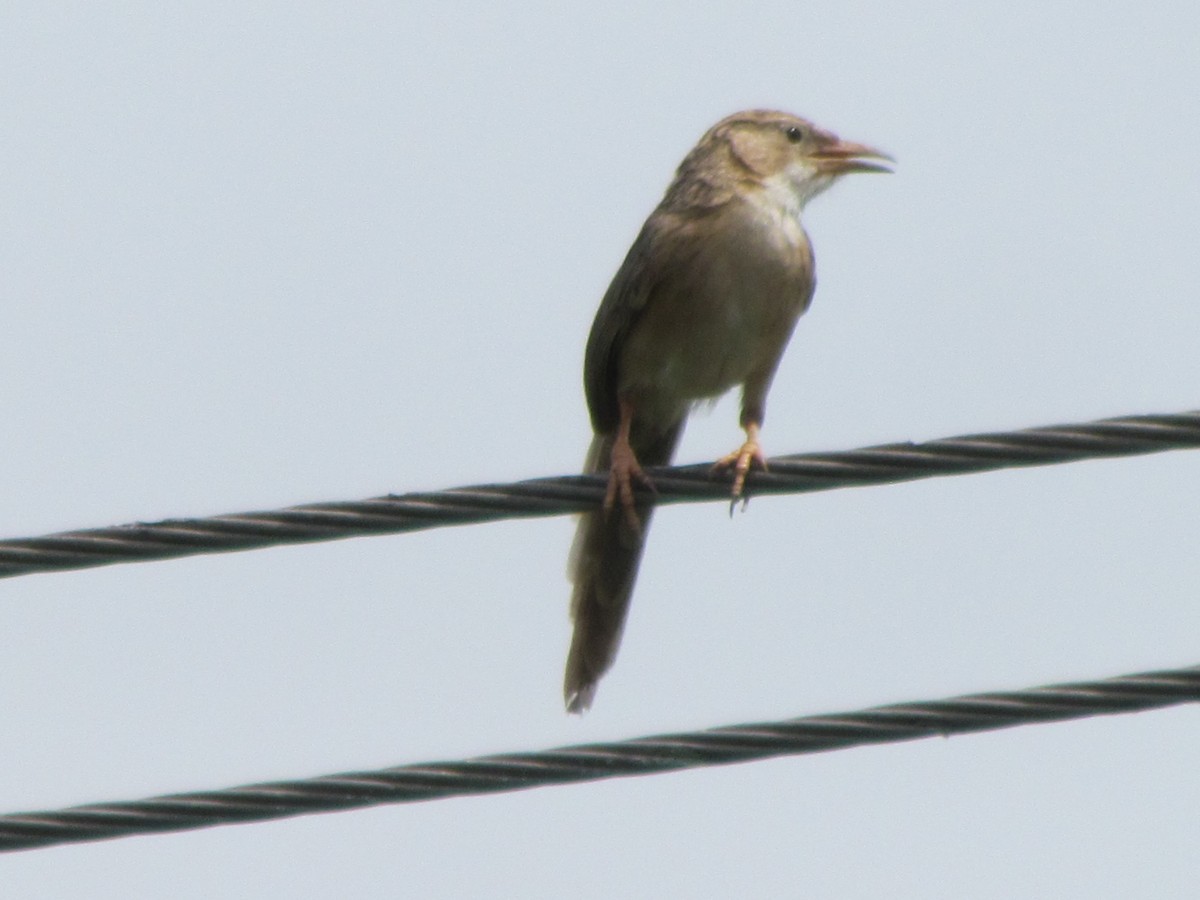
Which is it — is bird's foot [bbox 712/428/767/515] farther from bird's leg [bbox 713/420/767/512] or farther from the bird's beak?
the bird's beak

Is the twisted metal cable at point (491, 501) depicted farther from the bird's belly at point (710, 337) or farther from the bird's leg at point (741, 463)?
the bird's belly at point (710, 337)

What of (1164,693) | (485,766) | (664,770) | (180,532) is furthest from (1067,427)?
(180,532)

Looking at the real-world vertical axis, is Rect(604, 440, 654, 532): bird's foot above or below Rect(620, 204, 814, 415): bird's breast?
below

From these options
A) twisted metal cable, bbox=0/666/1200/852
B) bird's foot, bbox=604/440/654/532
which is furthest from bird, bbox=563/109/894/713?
twisted metal cable, bbox=0/666/1200/852

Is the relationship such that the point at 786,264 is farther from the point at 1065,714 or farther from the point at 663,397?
the point at 1065,714

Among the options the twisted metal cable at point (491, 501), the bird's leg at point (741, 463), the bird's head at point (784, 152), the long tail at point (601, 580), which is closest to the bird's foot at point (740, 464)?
the bird's leg at point (741, 463)

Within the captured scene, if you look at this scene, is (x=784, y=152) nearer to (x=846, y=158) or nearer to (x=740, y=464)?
(x=846, y=158)
